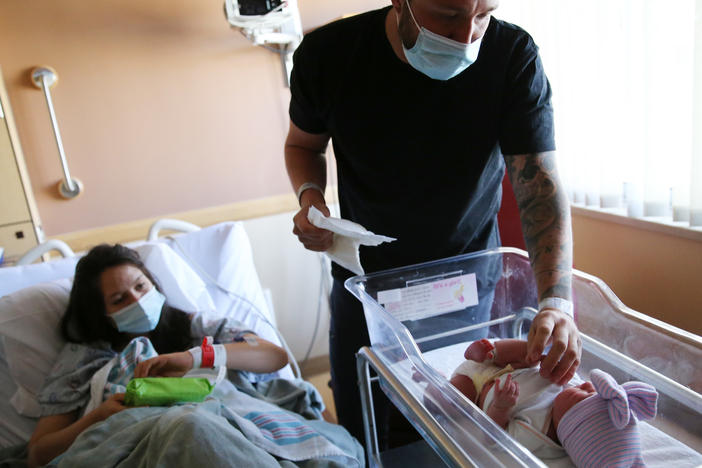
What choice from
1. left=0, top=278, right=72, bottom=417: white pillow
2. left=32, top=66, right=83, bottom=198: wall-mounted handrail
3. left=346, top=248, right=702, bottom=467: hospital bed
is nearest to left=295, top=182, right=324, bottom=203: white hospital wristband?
left=346, top=248, right=702, bottom=467: hospital bed

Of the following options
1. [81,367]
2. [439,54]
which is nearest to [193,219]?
[81,367]

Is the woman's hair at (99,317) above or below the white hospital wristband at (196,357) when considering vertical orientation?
above

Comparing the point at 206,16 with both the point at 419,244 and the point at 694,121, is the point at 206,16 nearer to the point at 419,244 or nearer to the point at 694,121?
the point at 419,244

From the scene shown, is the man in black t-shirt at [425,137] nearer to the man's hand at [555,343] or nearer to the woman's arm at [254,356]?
the man's hand at [555,343]

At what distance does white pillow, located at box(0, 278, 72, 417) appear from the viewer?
1.37 meters

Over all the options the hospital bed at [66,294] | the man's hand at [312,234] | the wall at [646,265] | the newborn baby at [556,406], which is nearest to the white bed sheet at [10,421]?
the hospital bed at [66,294]

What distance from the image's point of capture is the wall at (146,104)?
1900 millimetres

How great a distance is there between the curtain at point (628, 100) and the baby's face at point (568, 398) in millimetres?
646

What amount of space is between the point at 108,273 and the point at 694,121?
5.39ft

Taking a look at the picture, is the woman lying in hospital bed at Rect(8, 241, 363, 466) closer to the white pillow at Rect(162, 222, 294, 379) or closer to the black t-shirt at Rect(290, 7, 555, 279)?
the white pillow at Rect(162, 222, 294, 379)

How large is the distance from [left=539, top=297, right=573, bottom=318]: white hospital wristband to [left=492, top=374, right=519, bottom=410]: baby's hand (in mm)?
145

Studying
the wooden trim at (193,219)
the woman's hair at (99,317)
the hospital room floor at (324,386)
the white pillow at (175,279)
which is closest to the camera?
the woman's hair at (99,317)

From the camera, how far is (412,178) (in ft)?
3.66

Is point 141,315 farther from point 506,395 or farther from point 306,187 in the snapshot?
point 506,395
